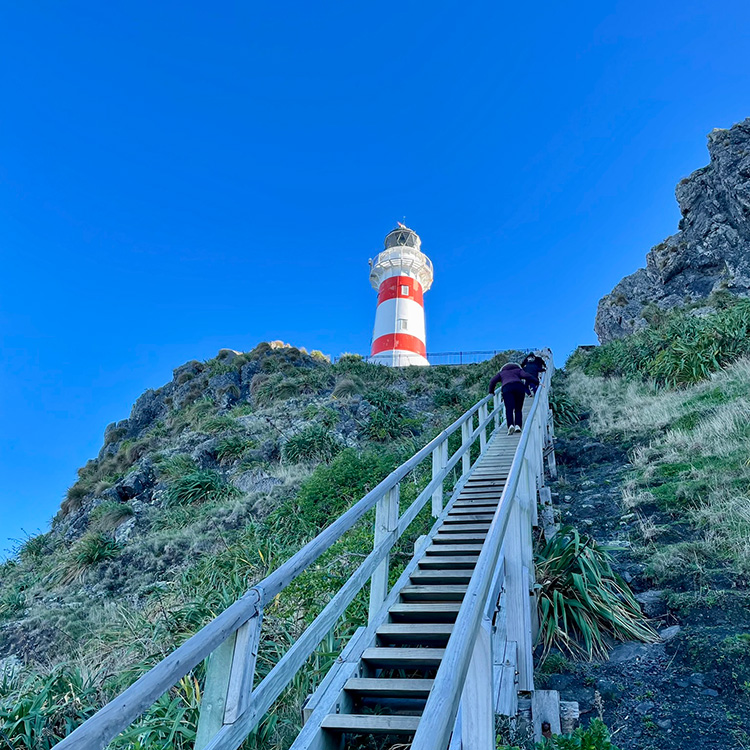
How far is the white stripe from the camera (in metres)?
34.3

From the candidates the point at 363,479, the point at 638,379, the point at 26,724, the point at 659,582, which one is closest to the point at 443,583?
the point at 659,582

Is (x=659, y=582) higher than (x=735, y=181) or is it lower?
lower

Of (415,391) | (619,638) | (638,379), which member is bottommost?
(619,638)

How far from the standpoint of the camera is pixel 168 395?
91.2ft

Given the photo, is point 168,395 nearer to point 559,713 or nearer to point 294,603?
point 294,603

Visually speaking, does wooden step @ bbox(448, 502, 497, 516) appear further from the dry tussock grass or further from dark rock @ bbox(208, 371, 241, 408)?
dark rock @ bbox(208, 371, 241, 408)

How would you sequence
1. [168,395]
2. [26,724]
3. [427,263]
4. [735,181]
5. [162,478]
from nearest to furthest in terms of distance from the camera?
[26,724], [162,478], [735,181], [168,395], [427,263]

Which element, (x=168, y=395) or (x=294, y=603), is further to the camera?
(x=168, y=395)

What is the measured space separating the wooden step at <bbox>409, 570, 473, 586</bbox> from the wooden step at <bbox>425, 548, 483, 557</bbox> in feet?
1.30

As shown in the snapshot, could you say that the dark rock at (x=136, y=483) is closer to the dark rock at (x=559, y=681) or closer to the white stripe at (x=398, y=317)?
the dark rock at (x=559, y=681)

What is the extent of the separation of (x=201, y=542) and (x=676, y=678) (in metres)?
8.56

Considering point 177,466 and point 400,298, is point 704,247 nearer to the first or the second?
point 400,298

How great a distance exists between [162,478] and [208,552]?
213 inches

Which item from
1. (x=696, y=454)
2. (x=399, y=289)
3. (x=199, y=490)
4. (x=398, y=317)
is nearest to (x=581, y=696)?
(x=696, y=454)
